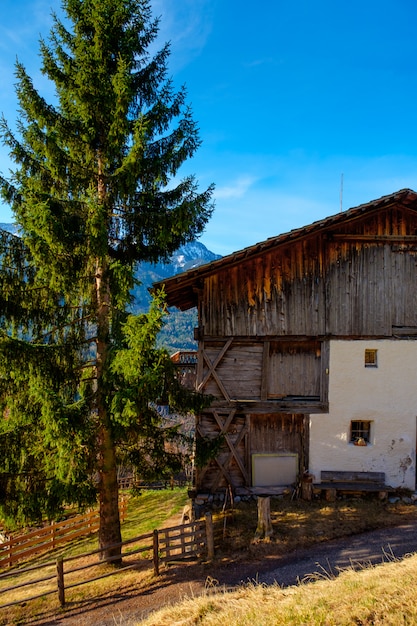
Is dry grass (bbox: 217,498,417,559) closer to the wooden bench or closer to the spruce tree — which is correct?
the wooden bench

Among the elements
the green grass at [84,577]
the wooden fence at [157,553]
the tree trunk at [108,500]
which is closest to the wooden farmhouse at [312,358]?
the wooden fence at [157,553]

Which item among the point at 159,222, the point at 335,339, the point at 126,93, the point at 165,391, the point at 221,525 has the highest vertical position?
the point at 126,93

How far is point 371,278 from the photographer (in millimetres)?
13648

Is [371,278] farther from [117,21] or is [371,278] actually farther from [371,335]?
[117,21]

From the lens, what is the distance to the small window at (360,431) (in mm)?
13648

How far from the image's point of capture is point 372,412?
13.4 meters

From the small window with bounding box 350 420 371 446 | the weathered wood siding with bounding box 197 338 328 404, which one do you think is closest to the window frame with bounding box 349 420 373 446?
the small window with bounding box 350 420 371 446

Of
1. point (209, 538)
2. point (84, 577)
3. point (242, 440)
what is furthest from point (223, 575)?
point (242, 440)

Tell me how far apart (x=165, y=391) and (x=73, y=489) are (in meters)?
3.06

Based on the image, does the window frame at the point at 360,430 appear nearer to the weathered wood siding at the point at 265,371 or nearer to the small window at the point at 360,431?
the small window at the point at 360,431

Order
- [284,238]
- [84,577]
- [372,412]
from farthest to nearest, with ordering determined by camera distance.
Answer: [372,412] → [284,238] → [84,577]

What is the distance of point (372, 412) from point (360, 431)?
844mm

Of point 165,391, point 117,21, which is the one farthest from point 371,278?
point 117,21

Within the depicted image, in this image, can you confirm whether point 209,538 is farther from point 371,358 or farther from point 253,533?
point 371,358
